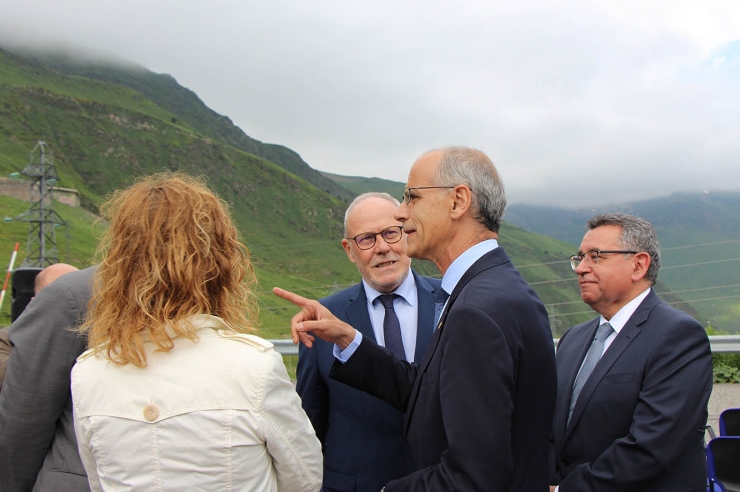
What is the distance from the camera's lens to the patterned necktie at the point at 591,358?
3055 mm

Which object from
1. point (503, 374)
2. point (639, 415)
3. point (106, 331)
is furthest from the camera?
point (639, 415)

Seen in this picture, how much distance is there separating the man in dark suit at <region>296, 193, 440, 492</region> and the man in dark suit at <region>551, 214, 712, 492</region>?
2.70 feet

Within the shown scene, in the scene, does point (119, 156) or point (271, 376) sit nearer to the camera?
point (271, 376)

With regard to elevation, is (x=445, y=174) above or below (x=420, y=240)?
above

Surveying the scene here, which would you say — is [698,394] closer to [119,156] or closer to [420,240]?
[420,240]

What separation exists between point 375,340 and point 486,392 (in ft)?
4.80

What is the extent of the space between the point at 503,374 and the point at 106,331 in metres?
1.28

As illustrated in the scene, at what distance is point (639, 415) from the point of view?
2615 millimetres

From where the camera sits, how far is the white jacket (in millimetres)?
1804

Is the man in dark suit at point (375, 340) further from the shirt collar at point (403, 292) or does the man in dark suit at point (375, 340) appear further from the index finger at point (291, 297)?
the index finger at point (291, 297)

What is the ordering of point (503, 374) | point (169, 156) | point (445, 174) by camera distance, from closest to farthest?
1. point (503, 374)
2. point (445, 174)
3. point (169, 156)

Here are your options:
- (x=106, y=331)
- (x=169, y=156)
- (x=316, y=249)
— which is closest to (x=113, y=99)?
(x=169, y=156)

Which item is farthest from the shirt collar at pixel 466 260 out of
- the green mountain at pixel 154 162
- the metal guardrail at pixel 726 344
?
the green mountain at pixel 154 162

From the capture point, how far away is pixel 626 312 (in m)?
3.10
